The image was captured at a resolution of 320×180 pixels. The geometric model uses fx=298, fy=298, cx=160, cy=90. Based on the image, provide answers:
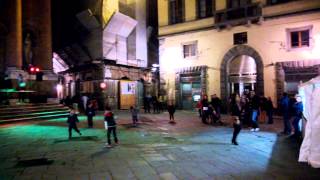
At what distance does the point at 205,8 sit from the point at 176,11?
2876 mm

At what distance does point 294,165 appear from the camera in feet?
24.9

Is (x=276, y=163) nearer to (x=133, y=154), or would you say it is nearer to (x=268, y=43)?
(x=133, y=154)

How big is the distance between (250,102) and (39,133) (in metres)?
9.86

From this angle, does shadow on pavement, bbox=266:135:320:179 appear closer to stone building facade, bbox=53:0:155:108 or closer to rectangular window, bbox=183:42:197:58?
rectangular window, bbox=183:42:197:58

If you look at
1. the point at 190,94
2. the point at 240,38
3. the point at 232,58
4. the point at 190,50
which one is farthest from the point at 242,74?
the point at 190,50

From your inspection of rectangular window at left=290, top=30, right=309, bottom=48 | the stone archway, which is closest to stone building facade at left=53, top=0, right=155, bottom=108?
the stone archway

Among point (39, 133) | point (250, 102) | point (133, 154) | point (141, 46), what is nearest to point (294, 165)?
point (133, 154)

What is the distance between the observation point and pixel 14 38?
72.8ft

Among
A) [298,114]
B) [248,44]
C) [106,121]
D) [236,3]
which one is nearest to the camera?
[106,121]

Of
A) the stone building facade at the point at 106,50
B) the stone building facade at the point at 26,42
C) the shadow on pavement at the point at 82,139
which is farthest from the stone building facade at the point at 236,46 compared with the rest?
the shadow on pavement at the point at 82,139

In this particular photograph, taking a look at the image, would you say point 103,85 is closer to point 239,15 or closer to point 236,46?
point 236,46

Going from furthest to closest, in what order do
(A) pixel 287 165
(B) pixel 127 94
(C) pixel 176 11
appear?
(B) pixel 127 94 → (C) pixel 176 11 → (A) pixel 287 165

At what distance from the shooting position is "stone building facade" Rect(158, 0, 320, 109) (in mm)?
20252

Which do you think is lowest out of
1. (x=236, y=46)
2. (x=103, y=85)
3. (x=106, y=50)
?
(x=103, y=85)
